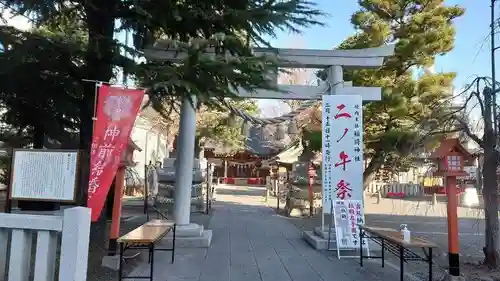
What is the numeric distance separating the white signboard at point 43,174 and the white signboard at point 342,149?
4.95 meters

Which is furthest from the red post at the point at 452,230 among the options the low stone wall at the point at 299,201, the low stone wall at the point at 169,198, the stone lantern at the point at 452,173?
the low stone wall at the point at 169,198

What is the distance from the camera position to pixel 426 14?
13.7 metres

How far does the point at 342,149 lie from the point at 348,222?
4.83 feet

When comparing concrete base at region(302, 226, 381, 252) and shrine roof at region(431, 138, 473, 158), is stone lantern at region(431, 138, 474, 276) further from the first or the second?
concrete base at region(302, 226, 381, 252)

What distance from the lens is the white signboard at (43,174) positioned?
564cm

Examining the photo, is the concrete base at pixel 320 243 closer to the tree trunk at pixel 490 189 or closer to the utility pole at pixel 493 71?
the tree trunk at pixel 490 189

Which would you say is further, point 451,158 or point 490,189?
point 490,189

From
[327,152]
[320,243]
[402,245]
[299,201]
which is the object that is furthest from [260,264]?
[299,201]

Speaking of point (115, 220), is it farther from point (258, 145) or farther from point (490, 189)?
point (258, 145)

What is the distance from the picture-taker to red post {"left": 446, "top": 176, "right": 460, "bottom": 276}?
645cm

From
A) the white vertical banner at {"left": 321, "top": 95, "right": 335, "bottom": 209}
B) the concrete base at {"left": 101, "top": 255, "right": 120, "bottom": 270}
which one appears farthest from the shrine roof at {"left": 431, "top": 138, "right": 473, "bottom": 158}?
the concrete base at {"left": 101, "top": 255, "right": 120, "bottom": 270}

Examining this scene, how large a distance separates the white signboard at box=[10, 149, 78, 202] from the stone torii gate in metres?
3.48

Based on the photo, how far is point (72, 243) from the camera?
3268 mm

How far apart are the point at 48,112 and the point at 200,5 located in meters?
3.64
